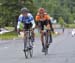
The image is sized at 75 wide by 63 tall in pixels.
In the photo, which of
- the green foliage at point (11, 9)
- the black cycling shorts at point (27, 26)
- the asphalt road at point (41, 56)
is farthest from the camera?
the green foliage at point (11, 9)

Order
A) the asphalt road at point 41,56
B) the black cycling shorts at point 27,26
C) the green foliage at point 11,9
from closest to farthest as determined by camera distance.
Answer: the asphalt road at point 41,56
the black cycling shorts at point 27,26
the green foliage at point 11,9

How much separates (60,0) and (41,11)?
147 m

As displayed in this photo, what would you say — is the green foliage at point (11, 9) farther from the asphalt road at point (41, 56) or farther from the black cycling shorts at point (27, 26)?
the black cycling shorts at point (27, 26)

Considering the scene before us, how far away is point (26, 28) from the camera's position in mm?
15742

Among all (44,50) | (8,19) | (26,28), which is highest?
Answer: (26,28)

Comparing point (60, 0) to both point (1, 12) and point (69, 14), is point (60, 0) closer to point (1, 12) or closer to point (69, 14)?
point (69, 14)

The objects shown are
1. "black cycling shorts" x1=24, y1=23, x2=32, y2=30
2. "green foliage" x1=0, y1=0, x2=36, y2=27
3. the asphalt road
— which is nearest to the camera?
the asphalt road

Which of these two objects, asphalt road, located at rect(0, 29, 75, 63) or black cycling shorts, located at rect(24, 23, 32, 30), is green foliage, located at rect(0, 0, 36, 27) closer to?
asphalt road, located at rect(0, 29, 75, 63)

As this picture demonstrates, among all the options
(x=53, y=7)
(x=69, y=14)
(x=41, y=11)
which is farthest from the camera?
(x=69, y=14)

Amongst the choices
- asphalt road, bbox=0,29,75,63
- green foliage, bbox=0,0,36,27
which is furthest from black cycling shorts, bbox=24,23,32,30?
green foliage, bbox=0,0,36,27

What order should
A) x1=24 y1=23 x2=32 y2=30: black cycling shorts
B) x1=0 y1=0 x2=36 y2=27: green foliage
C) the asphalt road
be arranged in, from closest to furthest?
the asphalt road
x1=24 y1=23 x2=32 y2=30: black cycling shorts
x1=0 y1=0 x2=36 y2=27: green foliage

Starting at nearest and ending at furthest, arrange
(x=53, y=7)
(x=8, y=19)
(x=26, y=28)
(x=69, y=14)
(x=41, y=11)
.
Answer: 1. (x=26, y=28)
2. (x=41, y=11)
3. (x=8, y=19)
4. (x=53, y=7)
5. (x=69, y=14)

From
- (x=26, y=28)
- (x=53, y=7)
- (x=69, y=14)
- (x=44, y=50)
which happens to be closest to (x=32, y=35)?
(x=26, y=28)

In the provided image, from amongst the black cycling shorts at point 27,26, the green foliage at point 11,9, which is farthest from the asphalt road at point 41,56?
the green foliage at point 11,9
